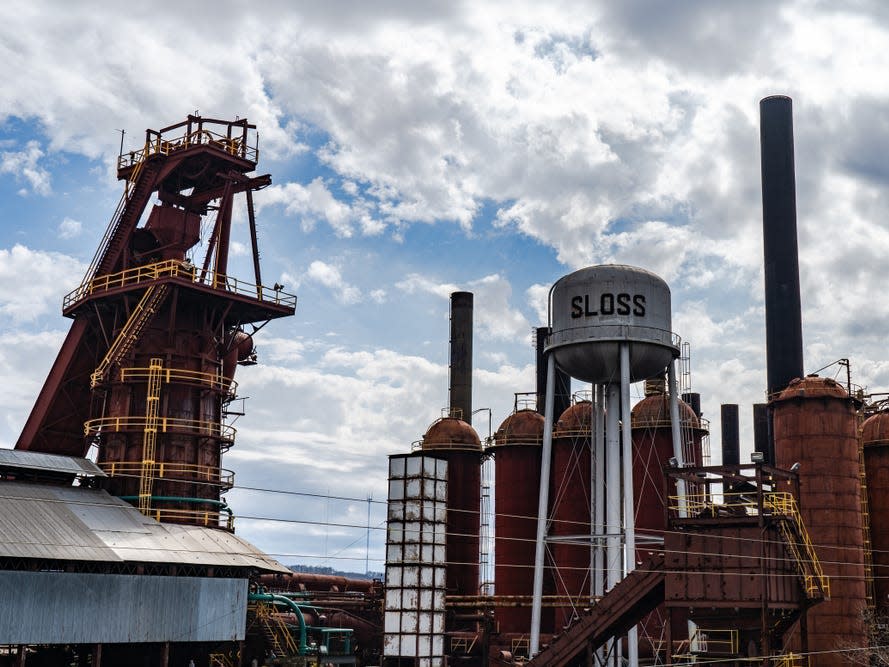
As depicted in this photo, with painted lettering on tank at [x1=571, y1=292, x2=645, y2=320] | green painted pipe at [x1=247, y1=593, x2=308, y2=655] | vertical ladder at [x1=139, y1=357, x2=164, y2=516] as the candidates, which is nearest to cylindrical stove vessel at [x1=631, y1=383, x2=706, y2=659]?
painted lettering on tank at [x1=571, y1=292, x2=645, y2=320]

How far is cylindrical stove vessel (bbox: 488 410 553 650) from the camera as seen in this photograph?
50.4 meters

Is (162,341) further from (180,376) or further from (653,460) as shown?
(653,460)

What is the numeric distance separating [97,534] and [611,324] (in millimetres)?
19522

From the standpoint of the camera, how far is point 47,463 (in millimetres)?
41625

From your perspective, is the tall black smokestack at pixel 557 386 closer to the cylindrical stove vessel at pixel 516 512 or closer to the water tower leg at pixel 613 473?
the cylindrical stove vessel at pixel 516 512

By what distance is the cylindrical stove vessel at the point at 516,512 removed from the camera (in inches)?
1984

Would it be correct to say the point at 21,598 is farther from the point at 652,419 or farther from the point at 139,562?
the point at 652,419

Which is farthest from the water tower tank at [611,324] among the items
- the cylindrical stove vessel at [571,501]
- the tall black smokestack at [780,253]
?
the tall black smokestack at [780,253]

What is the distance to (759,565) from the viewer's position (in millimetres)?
27891

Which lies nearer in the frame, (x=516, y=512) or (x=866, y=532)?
(x=866, y=532)

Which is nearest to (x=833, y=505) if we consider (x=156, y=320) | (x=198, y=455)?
(x=198, y=455)

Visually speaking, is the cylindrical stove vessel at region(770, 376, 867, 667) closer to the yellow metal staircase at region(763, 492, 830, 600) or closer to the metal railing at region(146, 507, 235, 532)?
the yellow metal staircase at region(763, 492, 830, 600)

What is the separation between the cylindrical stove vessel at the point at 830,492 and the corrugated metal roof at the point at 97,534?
21582mm

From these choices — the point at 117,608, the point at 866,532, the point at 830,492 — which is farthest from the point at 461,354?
the point at 117,608
